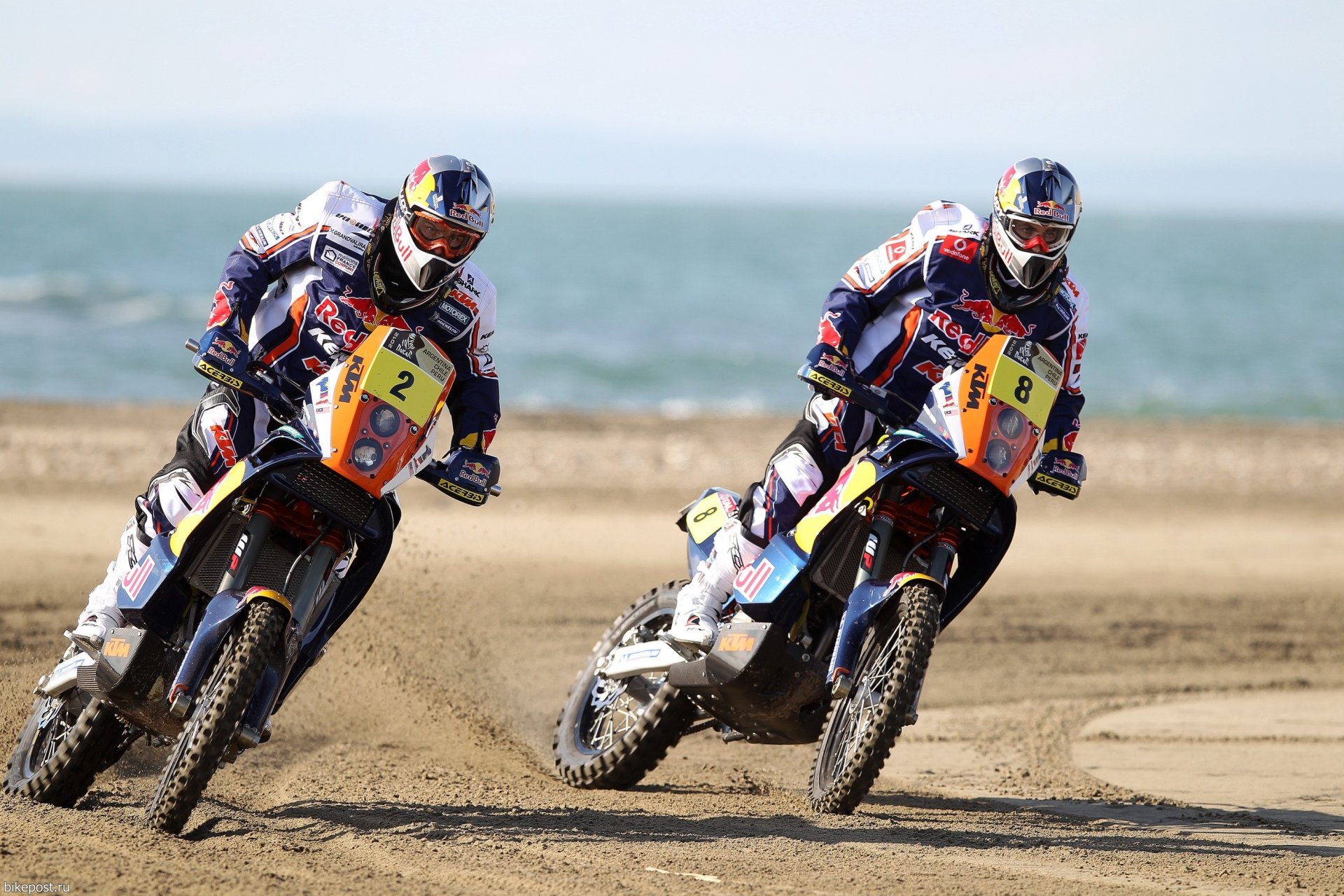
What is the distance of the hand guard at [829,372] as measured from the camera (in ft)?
19.1

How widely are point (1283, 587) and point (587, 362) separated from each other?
67.2ft

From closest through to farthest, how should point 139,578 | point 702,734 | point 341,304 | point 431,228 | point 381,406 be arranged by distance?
point 381,406, point 139,578, point 431,228, point 341,304, point 702,734

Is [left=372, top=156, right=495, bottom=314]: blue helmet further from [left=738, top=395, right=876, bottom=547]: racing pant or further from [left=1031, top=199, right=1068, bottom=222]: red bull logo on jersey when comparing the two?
[left=1031, top=199, right=1068, bottom=222]: red bull logo on jersey

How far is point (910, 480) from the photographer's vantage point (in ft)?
18.5

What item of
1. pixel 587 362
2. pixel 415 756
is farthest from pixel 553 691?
pixel 587 362

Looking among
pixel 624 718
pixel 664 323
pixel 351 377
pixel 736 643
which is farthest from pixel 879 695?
pixel 664 323

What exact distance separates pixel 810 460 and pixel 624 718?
172 centimetres

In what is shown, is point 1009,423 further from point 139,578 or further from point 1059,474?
point 139,578

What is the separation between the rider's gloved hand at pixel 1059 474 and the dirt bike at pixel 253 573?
2.28 m

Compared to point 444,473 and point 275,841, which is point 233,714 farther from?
point 444,473

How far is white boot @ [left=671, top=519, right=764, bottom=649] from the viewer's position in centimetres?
643

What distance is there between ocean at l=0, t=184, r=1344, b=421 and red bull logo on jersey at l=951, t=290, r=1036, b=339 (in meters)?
18.8

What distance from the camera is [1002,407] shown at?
18.4 feet

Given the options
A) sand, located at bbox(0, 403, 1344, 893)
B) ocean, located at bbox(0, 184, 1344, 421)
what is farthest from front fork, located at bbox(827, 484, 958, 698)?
ocean, located at bbox(0, 184, 1344, 421)
